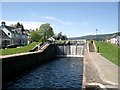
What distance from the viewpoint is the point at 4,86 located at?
83.1ft

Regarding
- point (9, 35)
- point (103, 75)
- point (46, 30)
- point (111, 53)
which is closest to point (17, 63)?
point (103, 75)

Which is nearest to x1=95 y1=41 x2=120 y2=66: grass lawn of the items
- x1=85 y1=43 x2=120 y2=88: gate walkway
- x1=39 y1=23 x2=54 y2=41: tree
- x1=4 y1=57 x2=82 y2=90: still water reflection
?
x1=85 y1=43 x2=120 y2=88: gate walkway

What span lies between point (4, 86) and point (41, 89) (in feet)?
13.1

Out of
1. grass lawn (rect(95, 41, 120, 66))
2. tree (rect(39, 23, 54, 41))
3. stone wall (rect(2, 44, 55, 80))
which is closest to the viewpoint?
stone wall (rect(2, 44, 55, 80))

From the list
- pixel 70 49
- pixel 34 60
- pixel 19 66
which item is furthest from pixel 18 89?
pixel 70 49

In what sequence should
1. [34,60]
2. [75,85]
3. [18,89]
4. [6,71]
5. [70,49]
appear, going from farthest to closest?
[70,49]
[34,60]
[6,71]
[75,85]
[18,89]

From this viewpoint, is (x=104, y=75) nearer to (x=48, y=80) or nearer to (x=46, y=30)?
(x=48, y=80)

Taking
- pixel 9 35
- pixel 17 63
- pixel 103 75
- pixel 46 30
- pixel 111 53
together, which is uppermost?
pixel 46 30

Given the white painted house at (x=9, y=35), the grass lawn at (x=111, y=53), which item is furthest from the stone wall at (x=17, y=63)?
the white painted house at (x=9, y=35)

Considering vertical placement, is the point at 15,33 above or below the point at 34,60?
above

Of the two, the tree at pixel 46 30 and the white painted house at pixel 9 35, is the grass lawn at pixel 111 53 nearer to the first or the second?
the white painted house at pixel 9 35

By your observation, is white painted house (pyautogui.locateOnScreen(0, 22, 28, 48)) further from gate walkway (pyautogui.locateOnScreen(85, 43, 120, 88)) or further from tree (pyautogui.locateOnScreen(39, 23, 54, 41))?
gate walkway (pyautogui.locateOnScreen(85, 43, 120, 88))

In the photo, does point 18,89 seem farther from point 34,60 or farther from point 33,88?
point 34,60

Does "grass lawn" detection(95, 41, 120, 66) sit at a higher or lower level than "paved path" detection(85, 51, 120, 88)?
higher
